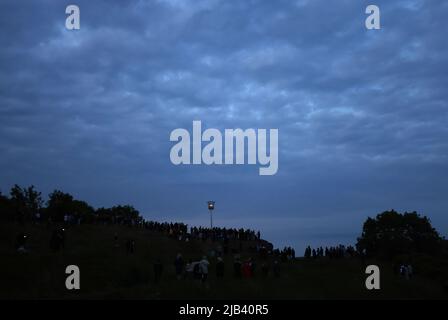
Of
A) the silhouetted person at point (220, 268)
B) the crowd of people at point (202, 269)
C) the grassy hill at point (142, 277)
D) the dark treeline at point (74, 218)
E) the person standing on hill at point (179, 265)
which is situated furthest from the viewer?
the dark treeline at point (74, 218)

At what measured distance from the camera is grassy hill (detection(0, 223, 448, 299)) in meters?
24.8

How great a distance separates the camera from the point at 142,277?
31141mm

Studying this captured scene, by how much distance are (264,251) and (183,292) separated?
1849 centimetres

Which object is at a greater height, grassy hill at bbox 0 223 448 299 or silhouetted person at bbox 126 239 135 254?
silhouetted person at bbox 126 239 135 254

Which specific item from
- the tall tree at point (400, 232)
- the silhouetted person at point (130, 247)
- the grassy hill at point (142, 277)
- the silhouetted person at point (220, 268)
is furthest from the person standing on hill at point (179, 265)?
the tall tree at point (400, 232)

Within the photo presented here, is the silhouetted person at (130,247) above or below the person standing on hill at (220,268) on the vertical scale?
above

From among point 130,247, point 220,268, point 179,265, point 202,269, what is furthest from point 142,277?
point 130,247

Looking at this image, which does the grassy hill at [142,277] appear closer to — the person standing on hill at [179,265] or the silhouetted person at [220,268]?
the silhouetted person at [220,268]

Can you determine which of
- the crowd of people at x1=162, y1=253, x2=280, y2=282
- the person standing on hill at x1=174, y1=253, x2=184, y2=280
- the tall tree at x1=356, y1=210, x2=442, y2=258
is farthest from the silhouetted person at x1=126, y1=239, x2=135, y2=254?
the tall tree at x1=356, y1=210, x2=442, y2=258

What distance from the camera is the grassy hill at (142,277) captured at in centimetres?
2483

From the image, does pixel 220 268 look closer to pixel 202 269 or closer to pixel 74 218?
pixel 202 269

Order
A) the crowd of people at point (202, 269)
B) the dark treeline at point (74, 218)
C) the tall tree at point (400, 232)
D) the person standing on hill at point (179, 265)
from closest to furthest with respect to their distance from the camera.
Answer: the crowd of people at point (202, 269), the person standing on hill at point (179, 265), the dark treeline at point (74, 218), the tall tree at point (400, 232)

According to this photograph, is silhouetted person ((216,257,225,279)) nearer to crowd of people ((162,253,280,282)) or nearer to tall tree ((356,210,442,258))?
crowd of people ((162,253,280,282))

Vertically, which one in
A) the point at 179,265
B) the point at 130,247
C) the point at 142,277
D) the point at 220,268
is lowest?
the point at 142,277
